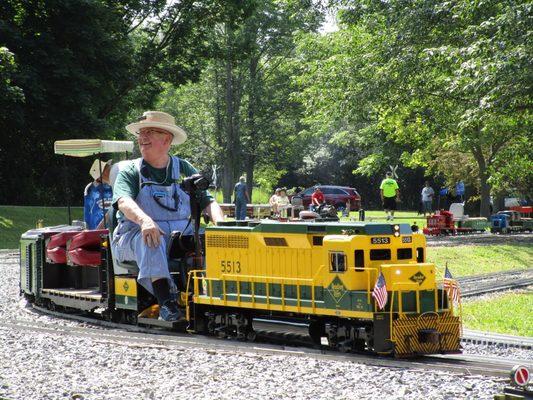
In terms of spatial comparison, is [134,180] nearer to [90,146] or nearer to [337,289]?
[337,289]

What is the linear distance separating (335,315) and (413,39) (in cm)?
1678

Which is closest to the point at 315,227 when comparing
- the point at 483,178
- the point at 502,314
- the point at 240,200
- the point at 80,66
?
the point at 502,314

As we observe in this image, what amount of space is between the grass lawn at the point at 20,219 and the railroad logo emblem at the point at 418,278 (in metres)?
22.3

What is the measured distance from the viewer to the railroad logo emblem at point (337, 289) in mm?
9555

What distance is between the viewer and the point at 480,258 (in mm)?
24609

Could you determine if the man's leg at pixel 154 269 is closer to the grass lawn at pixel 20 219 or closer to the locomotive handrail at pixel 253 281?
the locomotive handrail at pixel 253 281

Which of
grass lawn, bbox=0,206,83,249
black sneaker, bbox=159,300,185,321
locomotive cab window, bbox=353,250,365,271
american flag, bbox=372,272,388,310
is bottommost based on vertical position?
black sneaker, bbox=159,300,185,321

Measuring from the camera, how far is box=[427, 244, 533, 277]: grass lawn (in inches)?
885

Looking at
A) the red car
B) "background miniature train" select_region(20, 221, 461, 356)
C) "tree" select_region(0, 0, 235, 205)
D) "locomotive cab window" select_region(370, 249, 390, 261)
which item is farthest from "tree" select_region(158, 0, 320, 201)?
"locomotive cab window" select_region(370, 249, 390, 261)

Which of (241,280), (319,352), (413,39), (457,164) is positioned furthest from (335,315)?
(457,164)

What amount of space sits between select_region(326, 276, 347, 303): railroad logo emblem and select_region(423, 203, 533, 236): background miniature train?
2525 cm

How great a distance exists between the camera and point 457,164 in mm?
44062

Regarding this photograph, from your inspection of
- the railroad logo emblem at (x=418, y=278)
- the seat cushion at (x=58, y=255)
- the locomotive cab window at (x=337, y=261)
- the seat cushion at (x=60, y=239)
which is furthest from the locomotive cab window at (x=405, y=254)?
the seat cushion at (x=58, y=255)

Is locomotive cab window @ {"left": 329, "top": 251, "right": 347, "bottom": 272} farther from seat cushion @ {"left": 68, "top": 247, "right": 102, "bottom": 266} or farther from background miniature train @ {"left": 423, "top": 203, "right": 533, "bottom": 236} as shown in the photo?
background miniature train @ {"left": 423, "top": 203, "right": 533, "bottom": 236}
